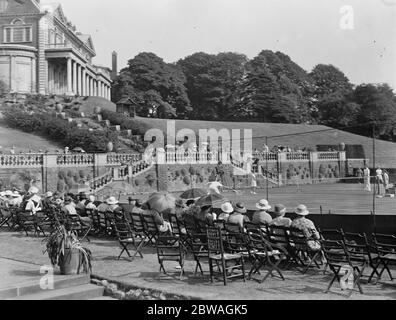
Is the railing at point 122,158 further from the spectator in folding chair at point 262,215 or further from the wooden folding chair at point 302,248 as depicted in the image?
the wooden folding chair at point 302,248

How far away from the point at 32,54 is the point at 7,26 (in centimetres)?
469

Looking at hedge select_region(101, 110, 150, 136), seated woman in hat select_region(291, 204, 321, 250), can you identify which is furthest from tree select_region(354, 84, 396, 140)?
seated woman in hat select_region(291, 204, 321, 250)

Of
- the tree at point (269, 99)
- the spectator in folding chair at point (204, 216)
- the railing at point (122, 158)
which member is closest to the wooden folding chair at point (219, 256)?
the spectator in folding chair at point (204, 216)

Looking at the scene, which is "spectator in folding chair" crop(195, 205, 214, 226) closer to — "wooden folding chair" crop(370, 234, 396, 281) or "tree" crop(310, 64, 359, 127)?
A: "wooden folding chair" crop(370, 234, 396, 281)

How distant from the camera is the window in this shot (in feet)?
208

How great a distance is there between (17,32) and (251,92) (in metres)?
35.3

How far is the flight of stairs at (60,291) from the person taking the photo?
8281 mm

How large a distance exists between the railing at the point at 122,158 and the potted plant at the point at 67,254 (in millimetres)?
26420

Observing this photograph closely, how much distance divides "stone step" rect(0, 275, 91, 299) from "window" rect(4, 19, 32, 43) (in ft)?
196

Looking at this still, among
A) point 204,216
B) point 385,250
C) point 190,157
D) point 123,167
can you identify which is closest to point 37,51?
point 190,157

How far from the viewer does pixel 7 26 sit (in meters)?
64.4

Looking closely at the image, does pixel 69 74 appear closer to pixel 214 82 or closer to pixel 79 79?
pixel 79 79
